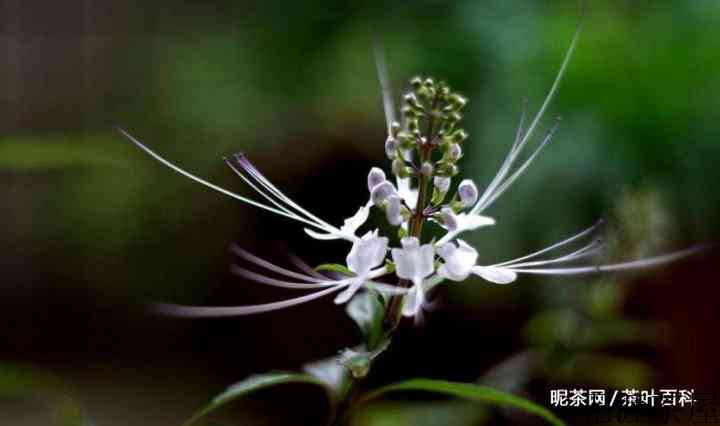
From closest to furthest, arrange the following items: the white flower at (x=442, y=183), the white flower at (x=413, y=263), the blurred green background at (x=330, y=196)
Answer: the white flower at (x=413, y=263)
the white flower at (x=442, y=183)
the blurred green background at (x=330, y=196)

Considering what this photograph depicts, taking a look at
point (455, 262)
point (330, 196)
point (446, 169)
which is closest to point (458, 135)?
point (446, 169)

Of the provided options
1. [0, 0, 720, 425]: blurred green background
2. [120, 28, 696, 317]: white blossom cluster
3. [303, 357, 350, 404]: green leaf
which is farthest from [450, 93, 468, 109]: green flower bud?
[0, 0, 720, 425]: blurred green background

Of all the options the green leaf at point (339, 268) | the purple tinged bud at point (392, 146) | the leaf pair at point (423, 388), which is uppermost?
the purple tinged bud at point (392, 146)

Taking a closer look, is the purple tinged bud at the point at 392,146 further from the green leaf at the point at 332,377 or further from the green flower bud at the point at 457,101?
the green leaf at the point at 332,377


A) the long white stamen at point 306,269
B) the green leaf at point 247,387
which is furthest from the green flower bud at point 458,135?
the green leaf at point 247,387

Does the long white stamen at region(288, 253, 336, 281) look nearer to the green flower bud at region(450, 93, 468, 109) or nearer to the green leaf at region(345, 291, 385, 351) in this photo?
the green leaf at region(345, 291, 385, 351)

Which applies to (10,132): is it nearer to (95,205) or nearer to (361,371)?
(95,205)

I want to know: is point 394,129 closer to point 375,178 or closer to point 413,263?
point 375,178
